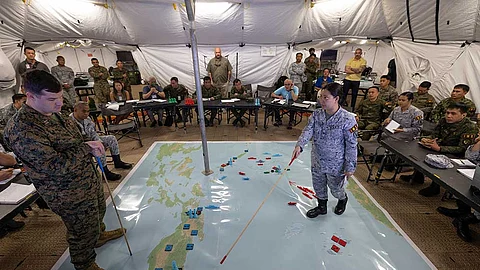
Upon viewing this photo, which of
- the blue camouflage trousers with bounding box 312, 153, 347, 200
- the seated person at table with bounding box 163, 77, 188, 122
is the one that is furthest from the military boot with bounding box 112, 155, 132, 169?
the blue camouflage trousers with bounding box 312, 153, 347, 200

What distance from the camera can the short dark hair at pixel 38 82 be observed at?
1274mm

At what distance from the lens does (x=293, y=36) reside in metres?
7.13

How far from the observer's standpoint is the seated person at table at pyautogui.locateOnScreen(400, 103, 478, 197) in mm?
2553

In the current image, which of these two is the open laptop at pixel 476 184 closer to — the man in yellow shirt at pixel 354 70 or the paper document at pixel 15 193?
the paper document at pixel 15 193

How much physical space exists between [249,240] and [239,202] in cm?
60

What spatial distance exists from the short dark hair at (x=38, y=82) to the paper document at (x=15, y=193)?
102cm

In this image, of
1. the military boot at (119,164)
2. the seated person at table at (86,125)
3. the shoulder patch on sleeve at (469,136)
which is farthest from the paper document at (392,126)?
the military boot at (119,164)

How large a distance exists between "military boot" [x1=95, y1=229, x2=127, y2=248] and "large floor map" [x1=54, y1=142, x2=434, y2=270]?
5cm

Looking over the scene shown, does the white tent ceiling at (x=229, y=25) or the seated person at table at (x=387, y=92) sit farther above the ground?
the white tent ceiling at (x=229, y=25)

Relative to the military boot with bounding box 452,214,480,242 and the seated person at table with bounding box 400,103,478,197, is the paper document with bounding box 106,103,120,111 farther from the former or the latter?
the military boot with bounding box 452,214,480,242

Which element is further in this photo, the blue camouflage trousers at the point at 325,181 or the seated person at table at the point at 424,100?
the seated person at table at the point at 424,100

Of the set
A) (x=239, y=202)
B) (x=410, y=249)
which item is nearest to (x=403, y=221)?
(x=410, y=249)

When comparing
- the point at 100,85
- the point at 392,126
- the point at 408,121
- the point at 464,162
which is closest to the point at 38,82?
the point at 464,162

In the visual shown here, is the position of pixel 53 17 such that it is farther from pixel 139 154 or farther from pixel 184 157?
pixel 184 157
